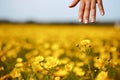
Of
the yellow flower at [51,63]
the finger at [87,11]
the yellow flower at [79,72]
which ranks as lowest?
the yellow flower at [79,72]

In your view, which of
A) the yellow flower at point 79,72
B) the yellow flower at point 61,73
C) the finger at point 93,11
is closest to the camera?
the finger at point 93,11

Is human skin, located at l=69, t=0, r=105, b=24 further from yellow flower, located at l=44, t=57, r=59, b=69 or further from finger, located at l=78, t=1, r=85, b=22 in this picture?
yellow flower, located at l=44, t=57, r=59, b=69

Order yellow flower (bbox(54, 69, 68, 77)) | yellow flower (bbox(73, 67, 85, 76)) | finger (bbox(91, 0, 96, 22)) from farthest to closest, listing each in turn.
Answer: yellow flower (bbox(73, 67, 85, 76)), yellow flower (bbox(54, 69, 68, 77)), finger (bbox(91, 0, 96, 22))

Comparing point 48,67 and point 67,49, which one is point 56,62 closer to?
point 48,67

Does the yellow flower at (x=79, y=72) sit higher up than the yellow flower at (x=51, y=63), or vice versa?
the yellow flower at (x=51, y=63)

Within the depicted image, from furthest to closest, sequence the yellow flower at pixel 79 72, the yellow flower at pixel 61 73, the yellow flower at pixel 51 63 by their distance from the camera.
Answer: the yellow flower at pixel 79 72 < the yellow flower at pixel 61 73 < the yellow flower at pixel 51 63

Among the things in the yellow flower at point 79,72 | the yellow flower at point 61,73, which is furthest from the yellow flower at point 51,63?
the yellow flower at point 79,72

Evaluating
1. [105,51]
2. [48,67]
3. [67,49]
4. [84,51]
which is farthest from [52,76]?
[67,49]

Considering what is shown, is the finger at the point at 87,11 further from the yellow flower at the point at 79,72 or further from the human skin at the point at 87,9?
the yellow flower at the point at 79,72

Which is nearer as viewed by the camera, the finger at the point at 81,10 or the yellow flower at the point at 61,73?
the finger at the point at 81,10

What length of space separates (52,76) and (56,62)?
0.10 meters

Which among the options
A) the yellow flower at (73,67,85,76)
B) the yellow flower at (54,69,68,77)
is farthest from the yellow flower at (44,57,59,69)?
the yellow flower at (73,67,85,76)

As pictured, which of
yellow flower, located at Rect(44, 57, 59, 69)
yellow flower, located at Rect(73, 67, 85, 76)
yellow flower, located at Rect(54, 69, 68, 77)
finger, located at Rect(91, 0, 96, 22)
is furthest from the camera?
yellow flower, located at Rect(73, 67, 85, 76)

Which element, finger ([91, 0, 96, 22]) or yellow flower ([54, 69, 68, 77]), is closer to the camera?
finger ([91, 0, 96, 22])
